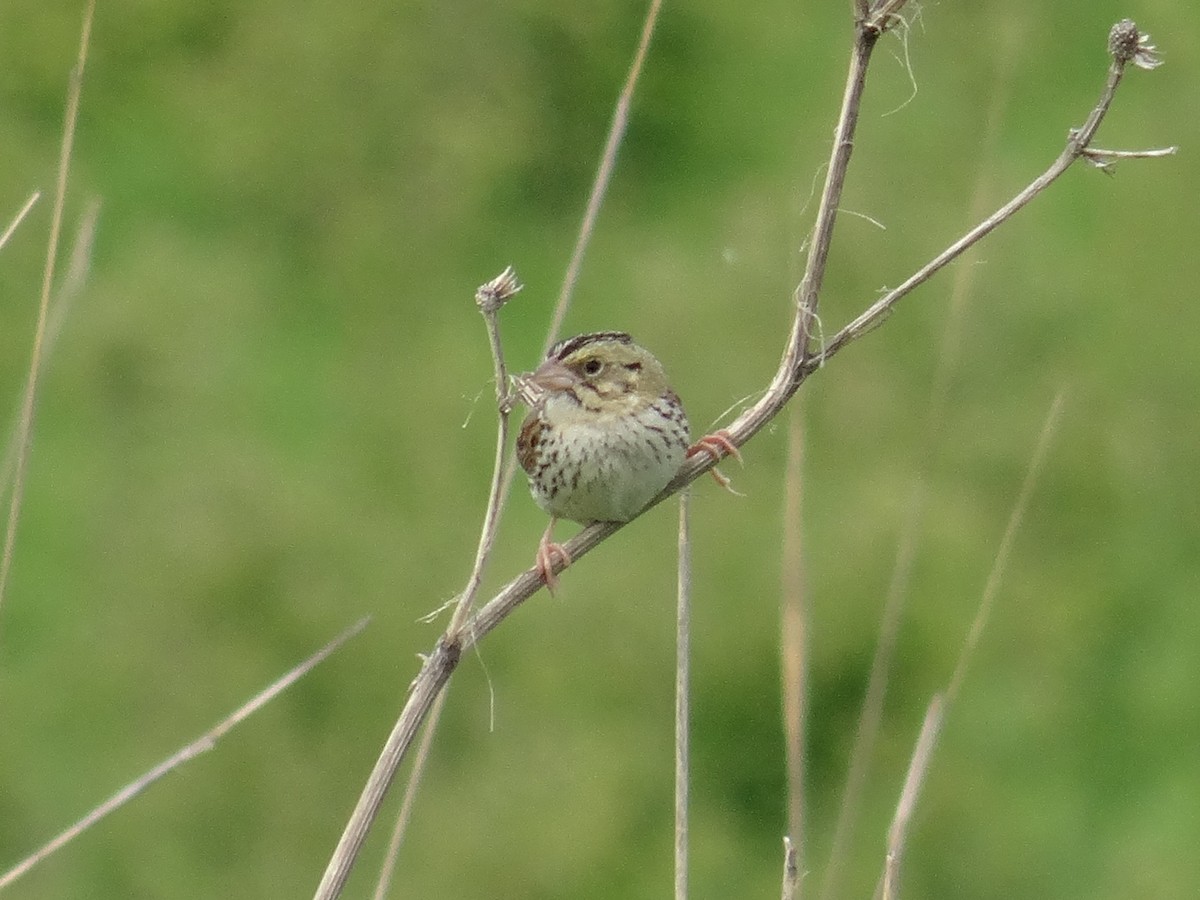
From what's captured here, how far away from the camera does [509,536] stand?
4.90 meters

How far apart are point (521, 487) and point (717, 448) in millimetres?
3059

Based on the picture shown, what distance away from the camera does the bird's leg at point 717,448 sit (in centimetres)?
196

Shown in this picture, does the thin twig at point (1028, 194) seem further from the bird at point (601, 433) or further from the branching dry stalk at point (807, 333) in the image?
the bird at point (601, 433)

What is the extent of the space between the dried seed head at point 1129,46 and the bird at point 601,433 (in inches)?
34.3

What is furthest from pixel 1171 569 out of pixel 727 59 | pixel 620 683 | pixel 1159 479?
pixel 727 59

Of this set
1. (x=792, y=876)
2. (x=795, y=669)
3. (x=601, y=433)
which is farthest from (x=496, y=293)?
(x=601, y=433)

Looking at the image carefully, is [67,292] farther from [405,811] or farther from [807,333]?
[807,333]

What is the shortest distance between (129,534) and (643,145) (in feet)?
7.56

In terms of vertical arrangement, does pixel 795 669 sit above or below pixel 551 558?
below

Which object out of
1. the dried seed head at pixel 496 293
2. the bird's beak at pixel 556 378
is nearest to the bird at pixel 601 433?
the bird's beak at pixel 556 378

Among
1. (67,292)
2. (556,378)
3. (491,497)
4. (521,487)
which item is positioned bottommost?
(491,497)

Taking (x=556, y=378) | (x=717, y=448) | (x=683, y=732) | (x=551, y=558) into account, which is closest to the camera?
(x=683, y=732)

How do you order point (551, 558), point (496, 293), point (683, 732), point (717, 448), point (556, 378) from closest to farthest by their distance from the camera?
point (496, 293), point (683, 732), point (717, 448), point (551, 558), point (556, 378)

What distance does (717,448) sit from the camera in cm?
218
